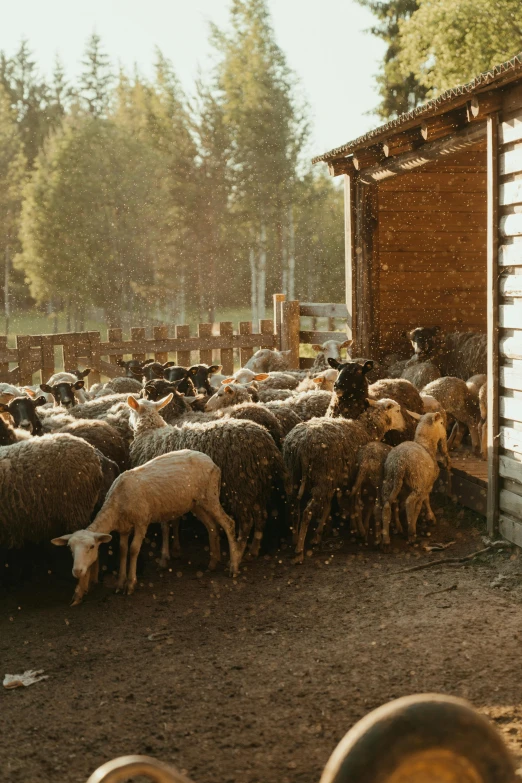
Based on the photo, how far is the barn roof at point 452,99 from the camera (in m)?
6.41

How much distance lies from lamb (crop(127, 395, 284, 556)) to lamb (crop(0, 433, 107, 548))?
0.89 meters

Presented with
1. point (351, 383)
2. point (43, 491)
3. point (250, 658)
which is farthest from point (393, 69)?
point (250, 658)

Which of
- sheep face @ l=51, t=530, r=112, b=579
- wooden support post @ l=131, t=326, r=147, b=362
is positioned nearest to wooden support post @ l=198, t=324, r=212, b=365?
wooden support post @ l=131, t=326, r=147, b=362

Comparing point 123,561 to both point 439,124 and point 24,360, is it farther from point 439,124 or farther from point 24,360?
point 24,360

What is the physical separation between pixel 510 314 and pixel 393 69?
88.8 ft

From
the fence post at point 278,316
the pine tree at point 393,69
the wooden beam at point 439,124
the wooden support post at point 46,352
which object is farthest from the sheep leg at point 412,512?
the pine tree at point 393,69

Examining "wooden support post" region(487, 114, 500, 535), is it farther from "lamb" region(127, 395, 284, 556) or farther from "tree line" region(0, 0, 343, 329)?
"tree line" region(0, 0, 343, 329)

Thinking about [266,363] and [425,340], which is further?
[266,363]

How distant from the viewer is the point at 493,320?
714 cm

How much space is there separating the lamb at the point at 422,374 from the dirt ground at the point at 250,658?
4.15 meters

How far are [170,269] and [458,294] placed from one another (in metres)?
29.7

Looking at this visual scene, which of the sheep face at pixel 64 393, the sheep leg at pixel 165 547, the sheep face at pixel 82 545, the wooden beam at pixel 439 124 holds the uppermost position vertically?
the wooden beam at pixel 439 124

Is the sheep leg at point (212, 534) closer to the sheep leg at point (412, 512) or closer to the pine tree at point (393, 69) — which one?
the sheep leg at point (412, 512)

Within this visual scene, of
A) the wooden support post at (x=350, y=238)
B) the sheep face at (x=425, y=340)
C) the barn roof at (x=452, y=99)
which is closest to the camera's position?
the barn roof at (x=452, y=99)
